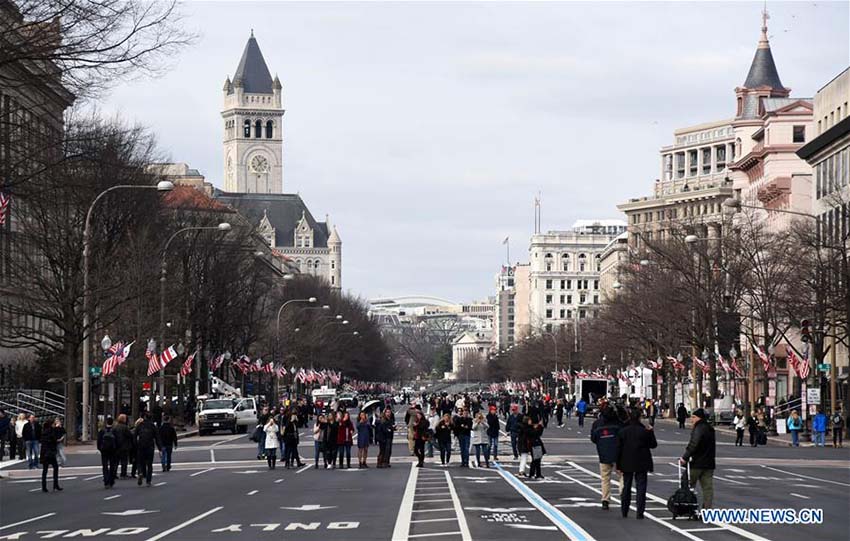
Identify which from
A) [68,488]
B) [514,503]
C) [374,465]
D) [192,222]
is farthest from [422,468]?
[192,222]

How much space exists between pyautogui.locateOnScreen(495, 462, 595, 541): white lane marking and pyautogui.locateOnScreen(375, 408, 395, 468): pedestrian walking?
267 inches

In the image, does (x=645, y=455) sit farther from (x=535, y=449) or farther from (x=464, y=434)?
(x=464, y=434)

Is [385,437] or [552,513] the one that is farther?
[385,437]

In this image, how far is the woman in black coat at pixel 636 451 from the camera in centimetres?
2616

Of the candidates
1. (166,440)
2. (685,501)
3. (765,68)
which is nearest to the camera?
(685,501)

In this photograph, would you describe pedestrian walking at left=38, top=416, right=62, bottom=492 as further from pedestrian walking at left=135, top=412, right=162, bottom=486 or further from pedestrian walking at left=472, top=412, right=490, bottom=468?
pedestrian walking at left=472, top=412, right=490, bottom=468

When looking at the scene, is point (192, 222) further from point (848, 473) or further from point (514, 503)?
point (514, 503)

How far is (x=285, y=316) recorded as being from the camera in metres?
146

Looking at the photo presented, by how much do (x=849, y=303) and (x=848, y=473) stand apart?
65.3 feet

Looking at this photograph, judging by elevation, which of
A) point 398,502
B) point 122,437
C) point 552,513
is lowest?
point 398,502

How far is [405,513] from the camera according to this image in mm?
28219

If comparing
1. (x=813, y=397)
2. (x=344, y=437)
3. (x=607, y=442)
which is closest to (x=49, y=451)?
(x=344, y=437)

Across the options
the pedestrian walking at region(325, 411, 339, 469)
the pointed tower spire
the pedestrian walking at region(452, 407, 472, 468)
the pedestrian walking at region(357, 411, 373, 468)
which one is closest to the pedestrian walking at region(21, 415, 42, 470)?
the pedestrian walking at region(325, 411, 339, 469)

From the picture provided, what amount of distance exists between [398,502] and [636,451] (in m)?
6.66
